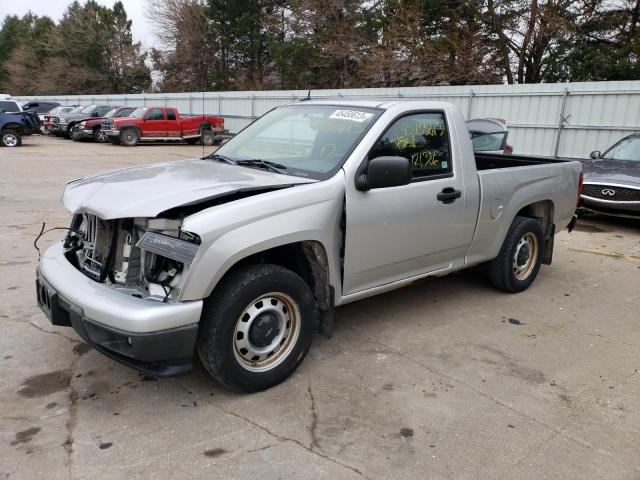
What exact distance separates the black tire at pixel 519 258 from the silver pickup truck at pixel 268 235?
0.37 m

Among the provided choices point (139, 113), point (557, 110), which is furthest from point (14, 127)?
point (557, 110)

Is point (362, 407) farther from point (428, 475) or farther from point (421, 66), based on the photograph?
point (421, 66)

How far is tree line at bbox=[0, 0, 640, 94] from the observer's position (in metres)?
21.9

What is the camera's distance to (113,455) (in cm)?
286

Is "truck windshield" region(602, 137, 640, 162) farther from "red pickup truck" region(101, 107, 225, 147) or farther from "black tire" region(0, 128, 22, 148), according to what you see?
"black tire" region(0, 128, 22, 148)

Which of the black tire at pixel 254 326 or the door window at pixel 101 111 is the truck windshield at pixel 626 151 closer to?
the black tire at pixel 254 326

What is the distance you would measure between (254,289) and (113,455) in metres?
1.15

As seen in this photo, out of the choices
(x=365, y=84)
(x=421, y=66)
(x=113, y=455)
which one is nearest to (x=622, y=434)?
(x=113, y=455)

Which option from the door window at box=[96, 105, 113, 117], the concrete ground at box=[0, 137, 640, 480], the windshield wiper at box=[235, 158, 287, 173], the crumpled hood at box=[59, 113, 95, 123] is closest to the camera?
the concrete ground at box=[0, 137, 640, 480]

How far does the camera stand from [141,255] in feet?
10.6

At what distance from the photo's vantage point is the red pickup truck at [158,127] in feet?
78.0

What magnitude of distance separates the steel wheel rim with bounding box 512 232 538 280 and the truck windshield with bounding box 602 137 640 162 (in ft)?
17.8

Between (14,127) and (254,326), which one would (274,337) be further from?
(14,127)

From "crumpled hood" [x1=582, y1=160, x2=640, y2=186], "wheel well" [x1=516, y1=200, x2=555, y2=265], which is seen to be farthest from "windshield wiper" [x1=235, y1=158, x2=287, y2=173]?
"crumpled hood" [x1=582, y1=160, x2=640, y2=186]
